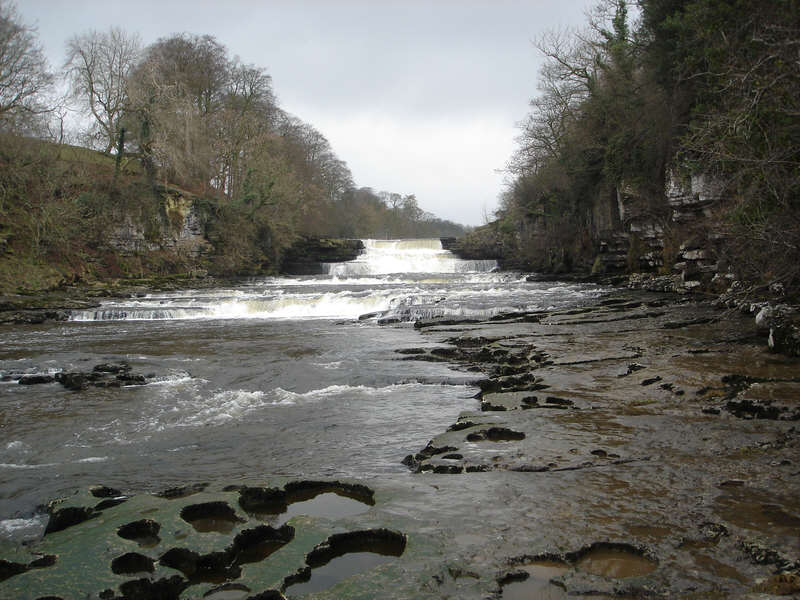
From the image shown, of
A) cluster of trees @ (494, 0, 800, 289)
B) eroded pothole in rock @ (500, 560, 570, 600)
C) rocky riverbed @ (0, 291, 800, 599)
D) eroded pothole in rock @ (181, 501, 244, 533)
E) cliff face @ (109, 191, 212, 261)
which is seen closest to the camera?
eroded pothole in rock @ (500, 560, 570, 600)

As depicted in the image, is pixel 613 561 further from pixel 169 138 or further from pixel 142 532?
pixel 169 138

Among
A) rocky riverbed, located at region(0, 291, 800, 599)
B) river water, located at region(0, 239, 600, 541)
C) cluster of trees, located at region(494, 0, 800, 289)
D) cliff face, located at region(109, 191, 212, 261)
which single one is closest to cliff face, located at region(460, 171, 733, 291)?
cluster of trees, located at region(494, 0, 800, 289)

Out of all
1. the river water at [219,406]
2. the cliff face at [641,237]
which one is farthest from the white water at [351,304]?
the cliff face at [641,237]

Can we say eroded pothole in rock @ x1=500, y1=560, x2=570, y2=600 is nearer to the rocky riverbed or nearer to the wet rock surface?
the rocky riverbed

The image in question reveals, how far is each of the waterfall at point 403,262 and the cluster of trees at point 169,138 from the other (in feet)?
15.8

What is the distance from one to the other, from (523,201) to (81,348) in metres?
27.9

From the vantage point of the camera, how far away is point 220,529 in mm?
3369

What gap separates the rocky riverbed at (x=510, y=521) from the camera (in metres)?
2.64

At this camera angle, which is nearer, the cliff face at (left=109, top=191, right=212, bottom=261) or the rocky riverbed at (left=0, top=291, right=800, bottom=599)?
the rocky riverbed at (left=0, top=291, right=800, bottom=599)

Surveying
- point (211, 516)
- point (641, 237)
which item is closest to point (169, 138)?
point (641, 237)

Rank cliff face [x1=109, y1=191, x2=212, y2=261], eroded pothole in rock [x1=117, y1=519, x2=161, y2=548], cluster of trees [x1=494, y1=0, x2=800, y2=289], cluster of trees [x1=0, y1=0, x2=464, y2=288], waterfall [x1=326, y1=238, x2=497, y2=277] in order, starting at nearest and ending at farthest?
1. eroded pothole in rock [x1=117, y1=519, x2=161, y2=548]
2. cluster of trees [x1=494, y1=0, x2=800, y2=289]
3. cluster of trees [x1=0, y1=0, x2=464, y2=288]
4. cliff face [x1=109, y1=191, x2=212, y2=261]
5. waterfall [x1=326, y1=238, x2=497, y2=277]

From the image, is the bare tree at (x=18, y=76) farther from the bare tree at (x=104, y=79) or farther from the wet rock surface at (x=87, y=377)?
the wet rock surface at (x=87, y=377)

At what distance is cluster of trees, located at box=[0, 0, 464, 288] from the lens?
2481cm

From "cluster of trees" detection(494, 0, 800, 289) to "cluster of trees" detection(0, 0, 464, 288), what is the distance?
1629 cm
